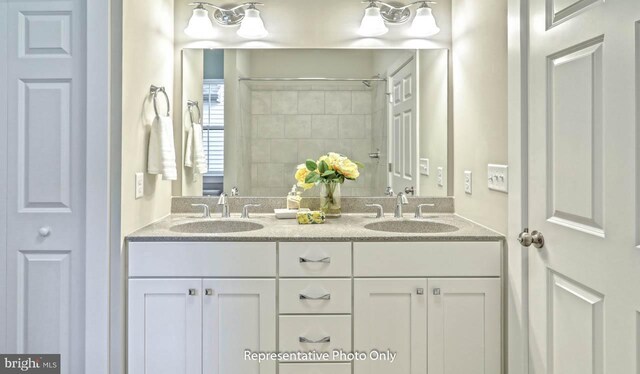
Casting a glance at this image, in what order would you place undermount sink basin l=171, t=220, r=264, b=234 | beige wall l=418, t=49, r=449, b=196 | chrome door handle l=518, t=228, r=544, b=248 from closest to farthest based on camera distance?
chrome door handle l=518, t=228, r=544, b=248 → undermount sink basin l=171, t=220, r=264, b=234 → beige wall l=418, t=49, r=449, b=196

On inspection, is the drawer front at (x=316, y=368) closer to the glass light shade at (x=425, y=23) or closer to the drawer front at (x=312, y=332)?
the drawer front at (x=312, y=332)

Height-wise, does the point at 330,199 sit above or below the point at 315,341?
above

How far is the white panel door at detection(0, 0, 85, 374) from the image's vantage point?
179cm

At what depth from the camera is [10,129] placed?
179 centimetres

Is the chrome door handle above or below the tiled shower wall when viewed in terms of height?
below

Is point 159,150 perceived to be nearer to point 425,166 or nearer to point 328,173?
point 328,173

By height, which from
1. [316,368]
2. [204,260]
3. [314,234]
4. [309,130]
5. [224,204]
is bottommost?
[316,368]

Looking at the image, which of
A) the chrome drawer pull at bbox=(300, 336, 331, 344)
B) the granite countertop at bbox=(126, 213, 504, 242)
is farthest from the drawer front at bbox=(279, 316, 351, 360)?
the granite countertop at bbox=(126, 213, 504, 242)

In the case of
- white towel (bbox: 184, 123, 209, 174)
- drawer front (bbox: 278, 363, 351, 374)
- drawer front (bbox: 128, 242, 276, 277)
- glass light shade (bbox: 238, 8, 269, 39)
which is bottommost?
drawer front (bbox: 278, 363, 351, 374)

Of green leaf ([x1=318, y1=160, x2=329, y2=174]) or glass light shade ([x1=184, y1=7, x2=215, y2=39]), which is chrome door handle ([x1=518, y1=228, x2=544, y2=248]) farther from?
glass light shade ([x1=184, y1=7, x2=215, y2=39])

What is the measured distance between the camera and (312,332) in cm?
182

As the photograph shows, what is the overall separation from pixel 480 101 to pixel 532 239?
772 millimetres

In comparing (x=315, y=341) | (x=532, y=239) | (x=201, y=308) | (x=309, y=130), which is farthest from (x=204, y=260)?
(x=532, y=239)

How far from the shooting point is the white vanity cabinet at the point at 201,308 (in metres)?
1.81
